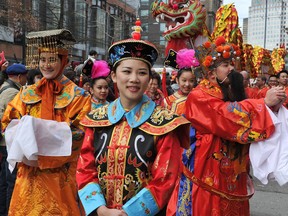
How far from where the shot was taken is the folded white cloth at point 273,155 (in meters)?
3.02

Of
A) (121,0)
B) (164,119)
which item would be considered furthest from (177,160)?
(121,0)

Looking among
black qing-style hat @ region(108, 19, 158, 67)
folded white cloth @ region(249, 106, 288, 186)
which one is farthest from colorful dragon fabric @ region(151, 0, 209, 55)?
black qing-style hat @ region(108, 19, 158, 67)

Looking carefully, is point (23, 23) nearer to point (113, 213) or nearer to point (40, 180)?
point (40, 180)

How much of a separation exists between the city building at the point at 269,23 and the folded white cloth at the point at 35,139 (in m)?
35.7

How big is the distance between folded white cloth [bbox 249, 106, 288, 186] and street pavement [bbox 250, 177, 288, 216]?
9.04 feet

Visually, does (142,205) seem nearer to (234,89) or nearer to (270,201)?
(234,89)

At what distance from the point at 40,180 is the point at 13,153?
0.41 metres

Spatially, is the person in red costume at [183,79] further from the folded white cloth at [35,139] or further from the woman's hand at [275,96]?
the woman's hand at [275,96]

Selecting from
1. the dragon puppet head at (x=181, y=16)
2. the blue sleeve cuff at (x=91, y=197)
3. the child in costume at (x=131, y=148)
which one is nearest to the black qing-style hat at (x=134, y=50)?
the child in costume at (x=131, y=148)

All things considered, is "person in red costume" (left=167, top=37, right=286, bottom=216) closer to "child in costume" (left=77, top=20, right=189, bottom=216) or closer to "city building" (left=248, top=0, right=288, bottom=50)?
"child in costume" (left=77, top=20, right=189, bottom=216)

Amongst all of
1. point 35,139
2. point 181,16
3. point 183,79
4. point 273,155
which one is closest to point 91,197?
point 35,139

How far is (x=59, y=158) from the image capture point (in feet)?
11.7

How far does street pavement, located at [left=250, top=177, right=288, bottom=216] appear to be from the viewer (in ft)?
18.7

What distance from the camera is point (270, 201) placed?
242 inches
